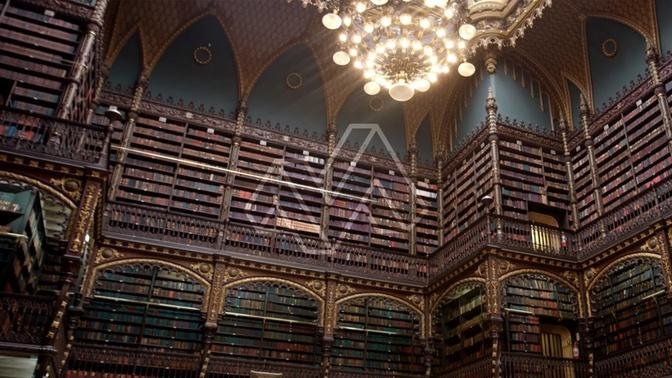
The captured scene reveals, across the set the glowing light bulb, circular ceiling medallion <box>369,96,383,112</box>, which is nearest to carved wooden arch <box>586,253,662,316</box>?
the glowing light bulb

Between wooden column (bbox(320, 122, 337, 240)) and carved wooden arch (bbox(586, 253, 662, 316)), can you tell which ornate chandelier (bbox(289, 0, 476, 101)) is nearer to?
carved wooden arch (bbox(586, 253, 662, 316))

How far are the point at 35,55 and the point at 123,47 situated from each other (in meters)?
3.13

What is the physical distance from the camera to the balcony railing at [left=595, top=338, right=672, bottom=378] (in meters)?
7.02

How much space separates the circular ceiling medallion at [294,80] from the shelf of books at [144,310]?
4609mm

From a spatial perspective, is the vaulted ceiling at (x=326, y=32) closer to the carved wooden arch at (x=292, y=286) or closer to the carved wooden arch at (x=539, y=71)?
the carved wooden arch at (x=539, y=71)

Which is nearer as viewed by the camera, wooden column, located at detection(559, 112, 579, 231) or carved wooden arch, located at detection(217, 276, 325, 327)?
carved wooden arch, located at detection(217, 276, 325, 327)

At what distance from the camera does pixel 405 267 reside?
400 inches

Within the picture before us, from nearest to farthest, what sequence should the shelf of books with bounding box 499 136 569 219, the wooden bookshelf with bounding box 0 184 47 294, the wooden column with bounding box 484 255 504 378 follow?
the wooden bookshelf with bounding box 0 184 47 294 → the wooden column with bounding box 484 255 504 378 → the shelf of books with bounding box 499 136 569 219

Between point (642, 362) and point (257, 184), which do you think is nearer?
point (642, 362)

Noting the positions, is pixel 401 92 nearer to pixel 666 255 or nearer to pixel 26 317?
pixel 666 255

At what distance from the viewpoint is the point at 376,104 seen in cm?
1220

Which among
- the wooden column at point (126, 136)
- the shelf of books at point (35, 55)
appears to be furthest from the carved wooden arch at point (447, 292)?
the shelf of books at point (35, 55)

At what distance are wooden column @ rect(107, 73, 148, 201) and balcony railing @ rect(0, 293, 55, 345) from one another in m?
3.55

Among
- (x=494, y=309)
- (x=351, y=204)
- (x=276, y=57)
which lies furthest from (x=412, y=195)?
(x=276, y=57)
